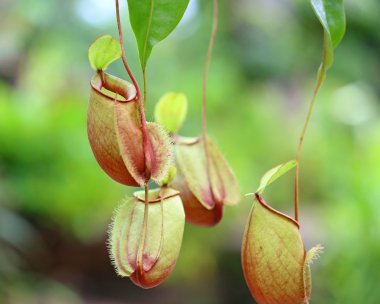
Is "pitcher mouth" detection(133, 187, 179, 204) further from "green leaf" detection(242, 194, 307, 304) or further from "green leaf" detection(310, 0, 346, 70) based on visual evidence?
"green leaf" detection(310, 0, 346, 70)

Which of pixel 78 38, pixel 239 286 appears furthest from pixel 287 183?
pixel 78 38

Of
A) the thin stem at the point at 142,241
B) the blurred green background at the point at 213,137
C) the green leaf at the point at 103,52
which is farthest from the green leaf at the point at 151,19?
the blurred green background at the point at 213,137

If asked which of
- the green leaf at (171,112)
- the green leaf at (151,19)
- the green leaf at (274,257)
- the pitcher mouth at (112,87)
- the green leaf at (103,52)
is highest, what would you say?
the green leaf at (151,19)

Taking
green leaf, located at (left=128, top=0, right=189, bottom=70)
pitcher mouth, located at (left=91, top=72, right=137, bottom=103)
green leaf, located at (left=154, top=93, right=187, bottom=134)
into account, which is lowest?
green leaf, located at (left=154, top=93, right=187, bottom=134)

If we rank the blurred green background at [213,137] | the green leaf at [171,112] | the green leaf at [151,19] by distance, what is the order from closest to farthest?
the green leaf at [151,19], the green leaf at [171,112], the blurred green background at [213,137]

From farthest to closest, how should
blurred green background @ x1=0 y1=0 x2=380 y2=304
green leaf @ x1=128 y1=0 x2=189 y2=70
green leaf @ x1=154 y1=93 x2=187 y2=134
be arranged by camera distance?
blurred green background @ x1=0 y1=0 x2=380 y2=304 < green leaf @ x1=154 y1=93 x2=187 y2=134 < green leaf @ x1=128 y1=0 x2=189 y2=70

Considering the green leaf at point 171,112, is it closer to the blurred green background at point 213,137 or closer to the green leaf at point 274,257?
the green leaf at point 274,257

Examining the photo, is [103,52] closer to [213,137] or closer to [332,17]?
[332,17]

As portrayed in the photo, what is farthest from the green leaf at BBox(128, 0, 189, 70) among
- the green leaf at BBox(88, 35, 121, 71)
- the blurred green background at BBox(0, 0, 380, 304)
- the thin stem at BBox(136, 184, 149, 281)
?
the blurred green background at BBox(0, 0, 380, 304)
